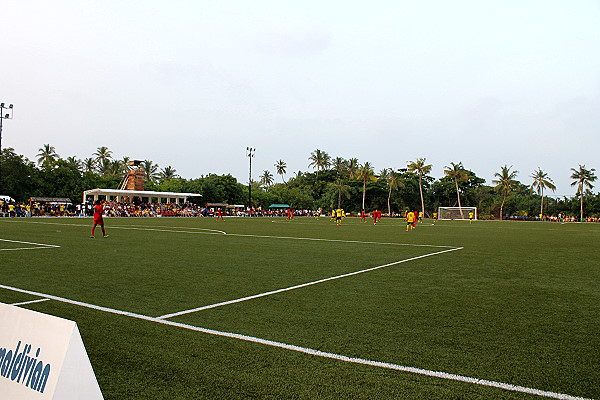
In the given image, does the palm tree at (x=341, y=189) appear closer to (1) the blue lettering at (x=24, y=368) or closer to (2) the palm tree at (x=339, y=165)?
(2) the palm tree at (x=339, y=165)

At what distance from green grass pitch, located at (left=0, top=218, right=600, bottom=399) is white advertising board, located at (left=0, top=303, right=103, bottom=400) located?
0.85m

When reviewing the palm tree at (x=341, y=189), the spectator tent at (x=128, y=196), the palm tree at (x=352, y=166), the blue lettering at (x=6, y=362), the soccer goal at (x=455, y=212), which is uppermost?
the palm tree at (x=352, y=166)

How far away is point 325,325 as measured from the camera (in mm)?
5766

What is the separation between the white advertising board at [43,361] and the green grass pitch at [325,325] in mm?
854

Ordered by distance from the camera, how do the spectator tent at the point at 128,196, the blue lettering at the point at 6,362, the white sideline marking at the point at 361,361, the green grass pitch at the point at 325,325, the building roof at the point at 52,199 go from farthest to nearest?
1. the spectator tent at the point at 128,196
2. the building roof at the point at 52,199
3. the green grass pitch at the point at 325,325
4. the white sideline marking at the point at 361,361
5. the blue lettering at the point at 6,362

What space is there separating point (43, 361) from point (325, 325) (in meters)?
3.56

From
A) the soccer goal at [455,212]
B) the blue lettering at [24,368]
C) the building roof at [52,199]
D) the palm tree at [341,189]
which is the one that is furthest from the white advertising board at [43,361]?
the palm tree at [341,189]

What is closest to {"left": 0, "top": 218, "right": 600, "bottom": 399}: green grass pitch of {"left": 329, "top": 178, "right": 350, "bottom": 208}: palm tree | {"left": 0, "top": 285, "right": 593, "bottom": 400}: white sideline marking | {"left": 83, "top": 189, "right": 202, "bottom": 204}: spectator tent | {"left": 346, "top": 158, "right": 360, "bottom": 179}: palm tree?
{"left": 0, "top": 285, "right": 593, "bottom": 400}: white sideline marking

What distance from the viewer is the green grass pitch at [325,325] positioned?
153 inches

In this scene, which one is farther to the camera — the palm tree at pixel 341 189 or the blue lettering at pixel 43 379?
the palm tree at pixel 341 189

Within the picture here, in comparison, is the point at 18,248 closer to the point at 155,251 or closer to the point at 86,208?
the point at 155,251

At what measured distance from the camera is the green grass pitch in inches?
153

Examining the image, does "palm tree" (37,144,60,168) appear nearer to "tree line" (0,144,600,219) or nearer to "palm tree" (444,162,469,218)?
"tree line" (0,144,600,219)

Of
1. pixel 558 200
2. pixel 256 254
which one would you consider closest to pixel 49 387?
pixel 256 254
